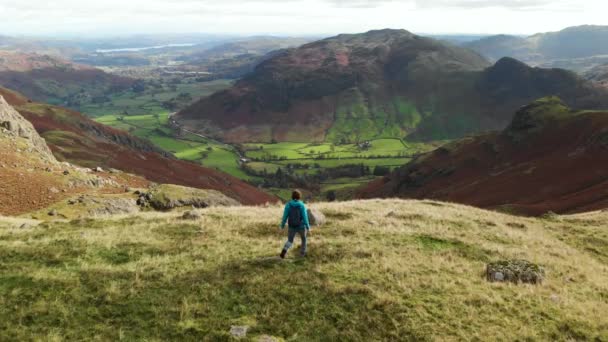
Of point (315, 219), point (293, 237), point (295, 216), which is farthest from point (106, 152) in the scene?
point (295, 216)

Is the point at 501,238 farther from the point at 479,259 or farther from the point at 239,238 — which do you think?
the point at 239,238

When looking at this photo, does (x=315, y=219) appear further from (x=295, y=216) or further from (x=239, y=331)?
(x=239, y=331)

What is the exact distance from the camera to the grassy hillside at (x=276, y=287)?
16.2 m

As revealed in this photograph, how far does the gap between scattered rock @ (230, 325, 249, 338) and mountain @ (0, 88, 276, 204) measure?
274 ft

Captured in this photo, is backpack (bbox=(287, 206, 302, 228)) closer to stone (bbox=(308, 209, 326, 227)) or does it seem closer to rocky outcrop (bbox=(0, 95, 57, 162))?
stone (bbox=(308, 209, 326, 227))

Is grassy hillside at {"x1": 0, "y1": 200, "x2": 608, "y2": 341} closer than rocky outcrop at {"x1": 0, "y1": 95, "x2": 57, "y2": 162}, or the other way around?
grassy hillside at {"x1": 0, "y1": 200, "x2": 608, "y2": 341}

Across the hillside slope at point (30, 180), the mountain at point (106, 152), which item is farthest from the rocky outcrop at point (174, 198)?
the mountain at point (106, 152)

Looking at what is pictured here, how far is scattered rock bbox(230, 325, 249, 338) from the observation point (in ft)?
51.4

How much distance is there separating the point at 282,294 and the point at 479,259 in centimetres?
1365

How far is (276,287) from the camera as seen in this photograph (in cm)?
Answer: 1908

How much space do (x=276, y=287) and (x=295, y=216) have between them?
13.0ft

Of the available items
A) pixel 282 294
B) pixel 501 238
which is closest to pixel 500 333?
pixel 282 294

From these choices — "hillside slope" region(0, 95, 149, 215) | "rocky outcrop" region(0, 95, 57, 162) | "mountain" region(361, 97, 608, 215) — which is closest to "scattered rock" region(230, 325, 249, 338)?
"hillside slope" region(0, 95, 149, 215)

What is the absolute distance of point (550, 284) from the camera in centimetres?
2145
